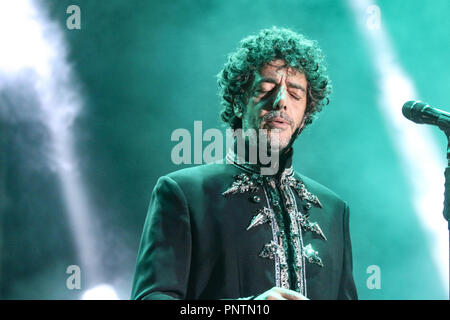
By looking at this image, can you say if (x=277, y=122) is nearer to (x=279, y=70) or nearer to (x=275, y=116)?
(x=275, y=116)

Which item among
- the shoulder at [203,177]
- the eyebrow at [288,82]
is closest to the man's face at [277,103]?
the eyebrow at [288,82]

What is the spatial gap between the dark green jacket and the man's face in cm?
20

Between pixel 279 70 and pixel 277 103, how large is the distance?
0.48 ft

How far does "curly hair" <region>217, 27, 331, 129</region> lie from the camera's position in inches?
74.4

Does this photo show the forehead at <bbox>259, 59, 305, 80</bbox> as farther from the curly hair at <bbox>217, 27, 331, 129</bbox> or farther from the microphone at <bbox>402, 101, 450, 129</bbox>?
the microphone at <bbox>402, 101, 450, 129</bbox>

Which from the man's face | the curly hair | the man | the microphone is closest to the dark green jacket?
the man

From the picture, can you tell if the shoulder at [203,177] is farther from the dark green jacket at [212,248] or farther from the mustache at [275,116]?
the mustache at [275,116]

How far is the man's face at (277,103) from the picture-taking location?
178 cm

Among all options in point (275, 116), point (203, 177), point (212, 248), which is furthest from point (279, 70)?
point (212, 248)

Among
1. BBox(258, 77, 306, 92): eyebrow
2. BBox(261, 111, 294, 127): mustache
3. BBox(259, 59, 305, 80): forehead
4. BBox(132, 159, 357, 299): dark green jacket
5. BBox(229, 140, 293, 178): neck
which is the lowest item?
BBox(132, 159, 357, 299): dark green jacket

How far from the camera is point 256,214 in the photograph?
1755 millimetres

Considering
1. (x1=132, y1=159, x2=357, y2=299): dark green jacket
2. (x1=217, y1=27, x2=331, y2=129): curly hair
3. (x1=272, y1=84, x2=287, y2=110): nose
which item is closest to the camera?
(x1=132, y1=159, x2=357, y2=299): dark green jacket
